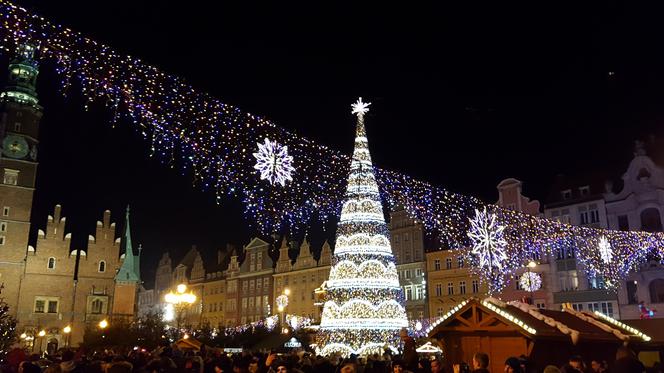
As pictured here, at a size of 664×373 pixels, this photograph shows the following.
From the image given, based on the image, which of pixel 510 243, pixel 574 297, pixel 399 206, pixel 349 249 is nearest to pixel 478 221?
pixel 349 249

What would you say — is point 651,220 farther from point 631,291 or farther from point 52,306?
point 52,306

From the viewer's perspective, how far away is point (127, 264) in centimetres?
5244

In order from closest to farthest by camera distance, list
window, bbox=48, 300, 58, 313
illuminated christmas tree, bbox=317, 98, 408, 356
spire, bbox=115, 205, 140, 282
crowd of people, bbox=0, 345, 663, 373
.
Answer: crowd of people, bbox=0, 345, 663, 373 < illuminated christmas tree, bbox=317, 98, 408, 356 < window, bbox=48, 300, 58, 313 < spire, bbox=115, 205, 140, 282

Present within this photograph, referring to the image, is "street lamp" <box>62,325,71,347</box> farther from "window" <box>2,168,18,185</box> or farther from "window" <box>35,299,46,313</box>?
"window" <box>2,168,18,185</box>

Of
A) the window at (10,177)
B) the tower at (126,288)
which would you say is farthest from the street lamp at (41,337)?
the window at (10,177)

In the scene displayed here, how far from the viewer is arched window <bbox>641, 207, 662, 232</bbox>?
34562mm

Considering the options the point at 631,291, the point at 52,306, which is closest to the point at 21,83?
the point at 52,306

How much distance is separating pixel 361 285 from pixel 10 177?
122 feet

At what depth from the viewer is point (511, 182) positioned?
42.9 meters

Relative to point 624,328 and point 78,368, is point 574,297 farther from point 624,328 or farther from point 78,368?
point 78,368

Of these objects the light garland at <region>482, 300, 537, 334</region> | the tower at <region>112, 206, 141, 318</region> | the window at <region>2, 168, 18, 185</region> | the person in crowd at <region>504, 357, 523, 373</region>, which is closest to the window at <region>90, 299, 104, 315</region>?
the tower at <region>112, 206, 141, 318</region>

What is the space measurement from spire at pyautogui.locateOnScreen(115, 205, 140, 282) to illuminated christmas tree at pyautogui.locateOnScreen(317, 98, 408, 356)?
105 feet

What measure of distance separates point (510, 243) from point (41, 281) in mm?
38355

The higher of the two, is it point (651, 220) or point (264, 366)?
point (651, 220)
